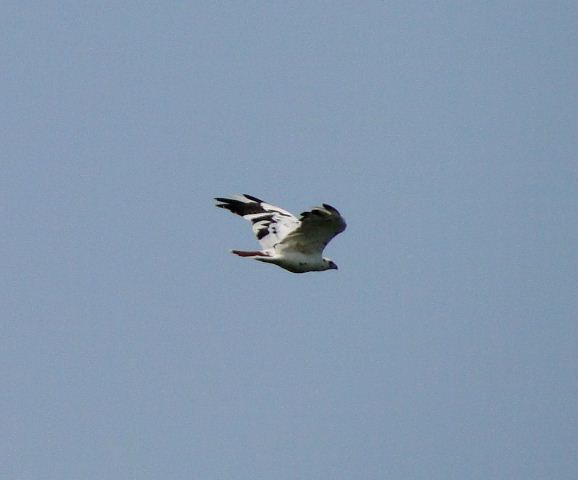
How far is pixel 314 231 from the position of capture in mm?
31750

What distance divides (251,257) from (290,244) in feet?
3.59

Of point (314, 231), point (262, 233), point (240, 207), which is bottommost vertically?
point (314, 231)

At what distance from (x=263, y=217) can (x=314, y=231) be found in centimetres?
470

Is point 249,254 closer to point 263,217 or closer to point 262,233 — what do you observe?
point 262,233

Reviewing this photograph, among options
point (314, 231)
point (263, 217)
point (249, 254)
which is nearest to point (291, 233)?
point (314, 231)

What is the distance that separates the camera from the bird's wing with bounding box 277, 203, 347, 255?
3003cm

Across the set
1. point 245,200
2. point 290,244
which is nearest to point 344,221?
point 290,244

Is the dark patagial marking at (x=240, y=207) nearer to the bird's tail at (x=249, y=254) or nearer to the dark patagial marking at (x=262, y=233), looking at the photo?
the dark patagial marking at (x=262, y=233)

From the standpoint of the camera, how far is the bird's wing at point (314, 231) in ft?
98.5

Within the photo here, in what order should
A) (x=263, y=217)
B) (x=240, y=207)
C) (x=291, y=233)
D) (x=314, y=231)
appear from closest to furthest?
1. (x=314, y=231)
2. (x=291, y=233)
3. (x=263, y=217)
4. (x=240, y=207)

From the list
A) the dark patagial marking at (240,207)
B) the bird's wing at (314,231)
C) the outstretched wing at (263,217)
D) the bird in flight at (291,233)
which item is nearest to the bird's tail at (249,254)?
the bird in flight at (291,233)

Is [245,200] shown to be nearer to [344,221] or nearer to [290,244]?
[290,244]

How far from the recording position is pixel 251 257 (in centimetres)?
3272

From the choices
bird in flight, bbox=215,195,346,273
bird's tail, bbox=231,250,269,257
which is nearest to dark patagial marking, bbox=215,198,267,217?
bird in flight, bbox=215,195,346,273
